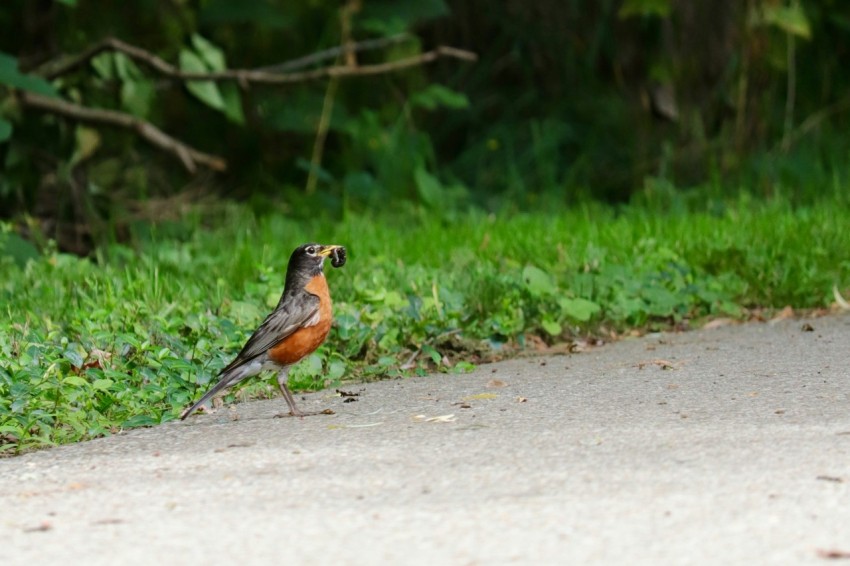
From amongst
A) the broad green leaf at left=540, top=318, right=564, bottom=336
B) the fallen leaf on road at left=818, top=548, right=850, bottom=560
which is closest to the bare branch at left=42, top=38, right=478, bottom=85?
the broad green leaf at left=540, top=318, right=564, bottom=336

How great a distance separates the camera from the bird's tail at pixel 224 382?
4.59m

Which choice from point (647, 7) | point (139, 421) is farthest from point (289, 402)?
point (647, 7)

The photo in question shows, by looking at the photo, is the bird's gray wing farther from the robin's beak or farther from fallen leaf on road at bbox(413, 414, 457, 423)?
fallen leaf on road at bbox(413, 414, 457, 423)

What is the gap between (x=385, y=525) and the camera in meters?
3.24

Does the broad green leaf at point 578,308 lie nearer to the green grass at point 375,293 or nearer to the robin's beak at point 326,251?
the green grass at point 375,293

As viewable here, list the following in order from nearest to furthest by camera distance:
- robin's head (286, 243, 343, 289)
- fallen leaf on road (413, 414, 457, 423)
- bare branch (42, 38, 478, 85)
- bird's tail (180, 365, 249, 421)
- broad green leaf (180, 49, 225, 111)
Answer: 1. fallen leaf on road (413, 414, 457, 423)
2. bird's tail (180, 365, 249, 421)
3. robin's head (286, 243, 343, 289)
4. bare branch (42, 38, 478, 85)
5. broad green leaf (180, 49, 225, 111)

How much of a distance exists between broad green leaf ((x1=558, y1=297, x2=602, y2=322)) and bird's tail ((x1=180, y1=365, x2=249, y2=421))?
5.96 ft

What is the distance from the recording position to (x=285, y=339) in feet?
15.3

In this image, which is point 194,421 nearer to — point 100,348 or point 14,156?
point 100,348

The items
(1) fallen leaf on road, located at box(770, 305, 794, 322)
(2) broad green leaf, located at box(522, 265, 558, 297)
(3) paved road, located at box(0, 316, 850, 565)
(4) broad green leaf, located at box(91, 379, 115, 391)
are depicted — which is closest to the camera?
(3) paved road, located at box(0, 316, 850, 565)

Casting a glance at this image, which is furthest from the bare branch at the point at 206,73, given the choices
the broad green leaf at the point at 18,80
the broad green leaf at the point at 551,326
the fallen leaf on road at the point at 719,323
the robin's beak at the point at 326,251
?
the robin's beak at the point at 326,251

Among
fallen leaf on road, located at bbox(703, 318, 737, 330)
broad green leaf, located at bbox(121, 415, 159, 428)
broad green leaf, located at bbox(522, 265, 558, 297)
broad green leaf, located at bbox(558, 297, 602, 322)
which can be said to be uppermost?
broad green leaf, located at bbox(121, 415, 159, 428)

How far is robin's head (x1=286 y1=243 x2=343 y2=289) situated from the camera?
4.95m

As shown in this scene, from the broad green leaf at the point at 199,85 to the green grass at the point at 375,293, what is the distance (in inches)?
33.1
